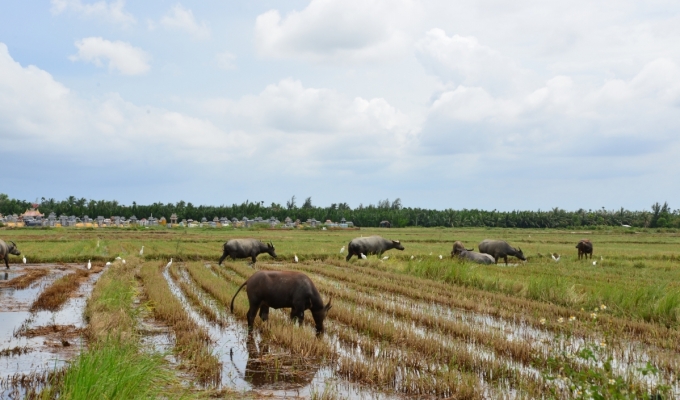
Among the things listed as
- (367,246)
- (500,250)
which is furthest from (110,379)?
(500,250)

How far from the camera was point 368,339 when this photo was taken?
25.4ft

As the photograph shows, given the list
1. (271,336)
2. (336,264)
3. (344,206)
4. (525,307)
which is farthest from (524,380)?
(344,206)

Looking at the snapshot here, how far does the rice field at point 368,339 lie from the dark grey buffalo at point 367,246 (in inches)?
267

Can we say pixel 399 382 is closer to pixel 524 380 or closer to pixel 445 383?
pixel 445 383

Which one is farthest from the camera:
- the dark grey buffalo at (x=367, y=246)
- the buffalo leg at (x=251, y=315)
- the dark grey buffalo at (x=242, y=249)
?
the dark grey buffalo at (x=367, y=246)

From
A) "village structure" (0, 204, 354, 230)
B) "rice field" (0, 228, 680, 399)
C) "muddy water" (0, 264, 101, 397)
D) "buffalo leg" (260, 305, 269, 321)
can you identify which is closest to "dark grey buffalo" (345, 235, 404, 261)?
"rice field" (0, 228, 680, 399)

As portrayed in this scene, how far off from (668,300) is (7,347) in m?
10.0

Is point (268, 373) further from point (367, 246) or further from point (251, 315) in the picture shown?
point (367, 246)

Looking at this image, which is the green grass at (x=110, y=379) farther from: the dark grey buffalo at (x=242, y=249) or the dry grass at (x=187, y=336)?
the dark grey buffalo at (x=242, y=249)

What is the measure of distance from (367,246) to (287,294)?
14.6m

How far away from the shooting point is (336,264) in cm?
2044

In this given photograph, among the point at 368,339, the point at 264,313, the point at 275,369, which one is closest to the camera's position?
the point at 275,369

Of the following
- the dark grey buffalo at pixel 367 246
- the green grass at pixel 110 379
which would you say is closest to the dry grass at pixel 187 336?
the green grass at pixel 110 379

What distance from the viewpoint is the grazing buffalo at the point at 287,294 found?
8367 millimetres
